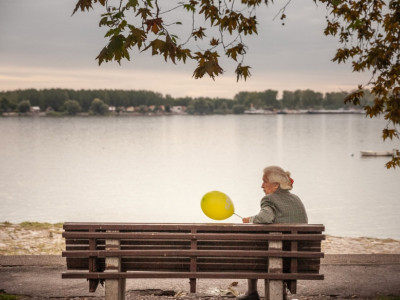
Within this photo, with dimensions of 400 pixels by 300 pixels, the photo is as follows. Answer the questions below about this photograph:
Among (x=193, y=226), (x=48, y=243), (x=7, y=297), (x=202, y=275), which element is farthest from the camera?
(x=48, y=243)

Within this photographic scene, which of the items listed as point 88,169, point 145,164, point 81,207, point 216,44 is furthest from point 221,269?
point 145,164

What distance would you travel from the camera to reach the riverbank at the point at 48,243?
9690mm

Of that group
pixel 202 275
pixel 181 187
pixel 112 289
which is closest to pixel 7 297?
pixel 112 289

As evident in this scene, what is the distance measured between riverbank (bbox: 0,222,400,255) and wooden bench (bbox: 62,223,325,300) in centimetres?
502

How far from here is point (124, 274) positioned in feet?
15.5

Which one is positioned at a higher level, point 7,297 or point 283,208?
point 283,208

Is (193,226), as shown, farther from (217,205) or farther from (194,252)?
(217,205)

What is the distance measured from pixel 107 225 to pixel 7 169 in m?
43.3

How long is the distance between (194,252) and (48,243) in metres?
6.42

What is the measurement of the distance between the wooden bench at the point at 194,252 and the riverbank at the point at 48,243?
5.02m

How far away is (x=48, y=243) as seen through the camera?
10328mm

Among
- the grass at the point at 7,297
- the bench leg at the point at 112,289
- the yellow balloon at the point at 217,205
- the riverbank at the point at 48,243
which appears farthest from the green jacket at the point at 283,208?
the riverbank at the point at 48,243

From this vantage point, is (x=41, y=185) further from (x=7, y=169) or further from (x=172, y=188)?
(x=7, y=169)

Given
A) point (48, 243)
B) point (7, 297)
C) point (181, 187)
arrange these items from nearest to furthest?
point (7, 297), point (48, 243), point (181, 187)
